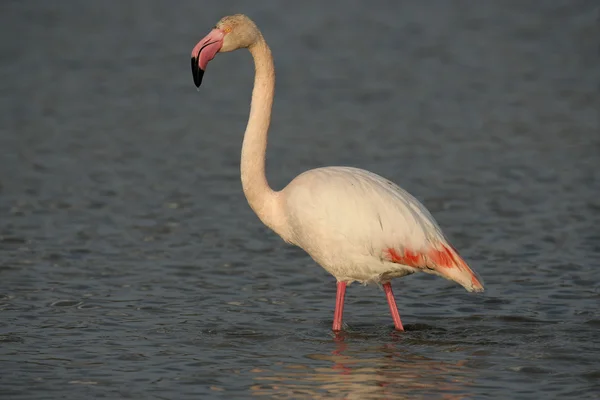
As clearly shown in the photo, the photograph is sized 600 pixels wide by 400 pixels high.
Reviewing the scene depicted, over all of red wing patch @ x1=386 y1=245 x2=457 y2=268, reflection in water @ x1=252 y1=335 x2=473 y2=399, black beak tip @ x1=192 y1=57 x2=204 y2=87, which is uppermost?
black beak tip @ x1=192 y1=57 x2=204 y2=87

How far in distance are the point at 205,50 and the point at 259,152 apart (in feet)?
2.84

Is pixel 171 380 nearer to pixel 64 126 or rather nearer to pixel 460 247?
pixel 460 247

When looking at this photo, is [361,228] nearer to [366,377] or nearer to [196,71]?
[366,377]

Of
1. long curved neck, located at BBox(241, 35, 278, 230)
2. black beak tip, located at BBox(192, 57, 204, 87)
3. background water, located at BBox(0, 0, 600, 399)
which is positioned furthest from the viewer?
long curved neck, located at BBox(241, 35, 278, 230)

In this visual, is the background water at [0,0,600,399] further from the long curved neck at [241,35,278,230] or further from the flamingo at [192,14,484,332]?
the long curved neck at [241,35,278,230]

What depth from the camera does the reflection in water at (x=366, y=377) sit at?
7.35m

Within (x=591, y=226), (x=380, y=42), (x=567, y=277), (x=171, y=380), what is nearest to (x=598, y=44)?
(x=380, y=42)

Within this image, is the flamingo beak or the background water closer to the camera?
the background water

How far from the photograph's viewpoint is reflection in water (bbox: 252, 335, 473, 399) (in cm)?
735

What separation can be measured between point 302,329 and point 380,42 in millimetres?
12935

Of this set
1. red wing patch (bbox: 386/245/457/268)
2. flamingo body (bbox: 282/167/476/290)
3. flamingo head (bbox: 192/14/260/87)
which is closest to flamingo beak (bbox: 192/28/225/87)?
flamingo head (bbox: 192/14/260/87)

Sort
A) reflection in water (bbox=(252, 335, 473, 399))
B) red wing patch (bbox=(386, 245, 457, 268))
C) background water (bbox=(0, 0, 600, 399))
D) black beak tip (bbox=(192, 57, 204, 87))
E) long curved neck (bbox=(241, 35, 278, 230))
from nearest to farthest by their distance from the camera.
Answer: reflection in water (bbox=(252, 335, 473, 399)) < background water (bbox=(0, 0, 600, 399)) < red wing patch (bbox=(386, 245, 457, 268)) < black beak tip (bbox=(192, 57, 204, 87)) < long curved neck (bbox=(241, 35, 278, 230))

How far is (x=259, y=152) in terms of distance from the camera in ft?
28.7

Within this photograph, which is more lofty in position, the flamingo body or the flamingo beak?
the flamingo beak
